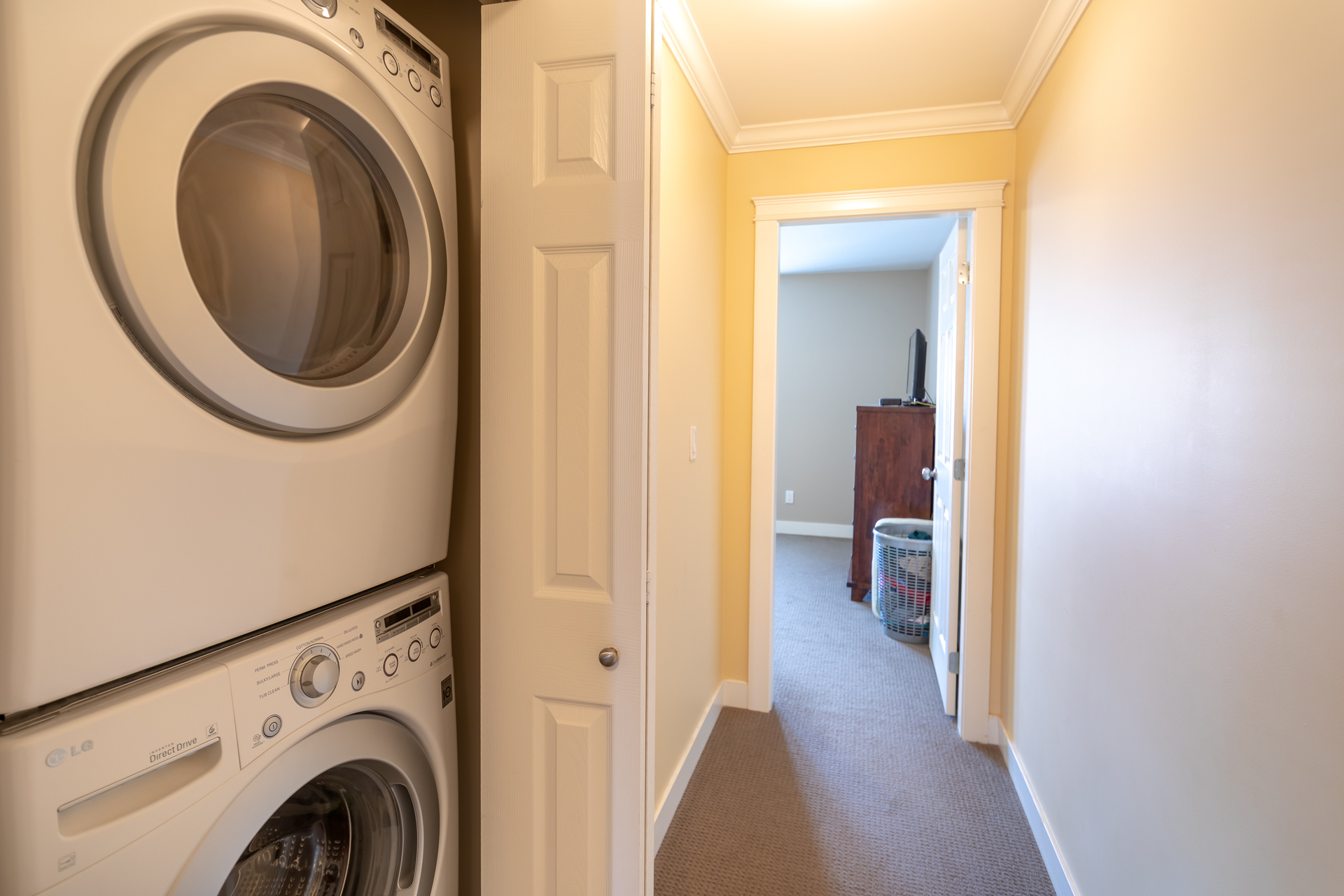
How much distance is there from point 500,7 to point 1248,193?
117 cm

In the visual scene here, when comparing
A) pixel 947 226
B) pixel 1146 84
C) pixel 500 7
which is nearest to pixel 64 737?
pixel 500 7

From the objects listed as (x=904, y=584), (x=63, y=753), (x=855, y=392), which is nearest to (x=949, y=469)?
(x=904, y=584)

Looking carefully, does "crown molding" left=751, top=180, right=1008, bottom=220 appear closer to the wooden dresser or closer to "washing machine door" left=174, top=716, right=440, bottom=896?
the wooden dresser

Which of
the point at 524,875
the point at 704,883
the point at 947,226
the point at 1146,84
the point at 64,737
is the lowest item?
the point at 704,883

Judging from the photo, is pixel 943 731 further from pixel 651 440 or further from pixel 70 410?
pixel 70 410

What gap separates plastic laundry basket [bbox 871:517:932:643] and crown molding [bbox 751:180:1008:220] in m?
1.74

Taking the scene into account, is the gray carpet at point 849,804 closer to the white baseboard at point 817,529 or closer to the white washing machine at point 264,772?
the white washing machine at point 264,772

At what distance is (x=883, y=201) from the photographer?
2490mm

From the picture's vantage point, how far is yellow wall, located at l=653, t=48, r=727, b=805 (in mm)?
1895

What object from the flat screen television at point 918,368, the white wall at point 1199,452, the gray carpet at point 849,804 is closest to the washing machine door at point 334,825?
the gray carpet at point 849,804

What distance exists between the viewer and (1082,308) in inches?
64.4

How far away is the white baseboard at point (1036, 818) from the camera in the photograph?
1.70 m

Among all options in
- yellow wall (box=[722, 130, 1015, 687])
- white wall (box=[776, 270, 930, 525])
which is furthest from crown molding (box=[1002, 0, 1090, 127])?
white wall (box=[776, 270, 930, 525])

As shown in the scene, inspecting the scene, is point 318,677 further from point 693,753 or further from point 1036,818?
point 1036,818
